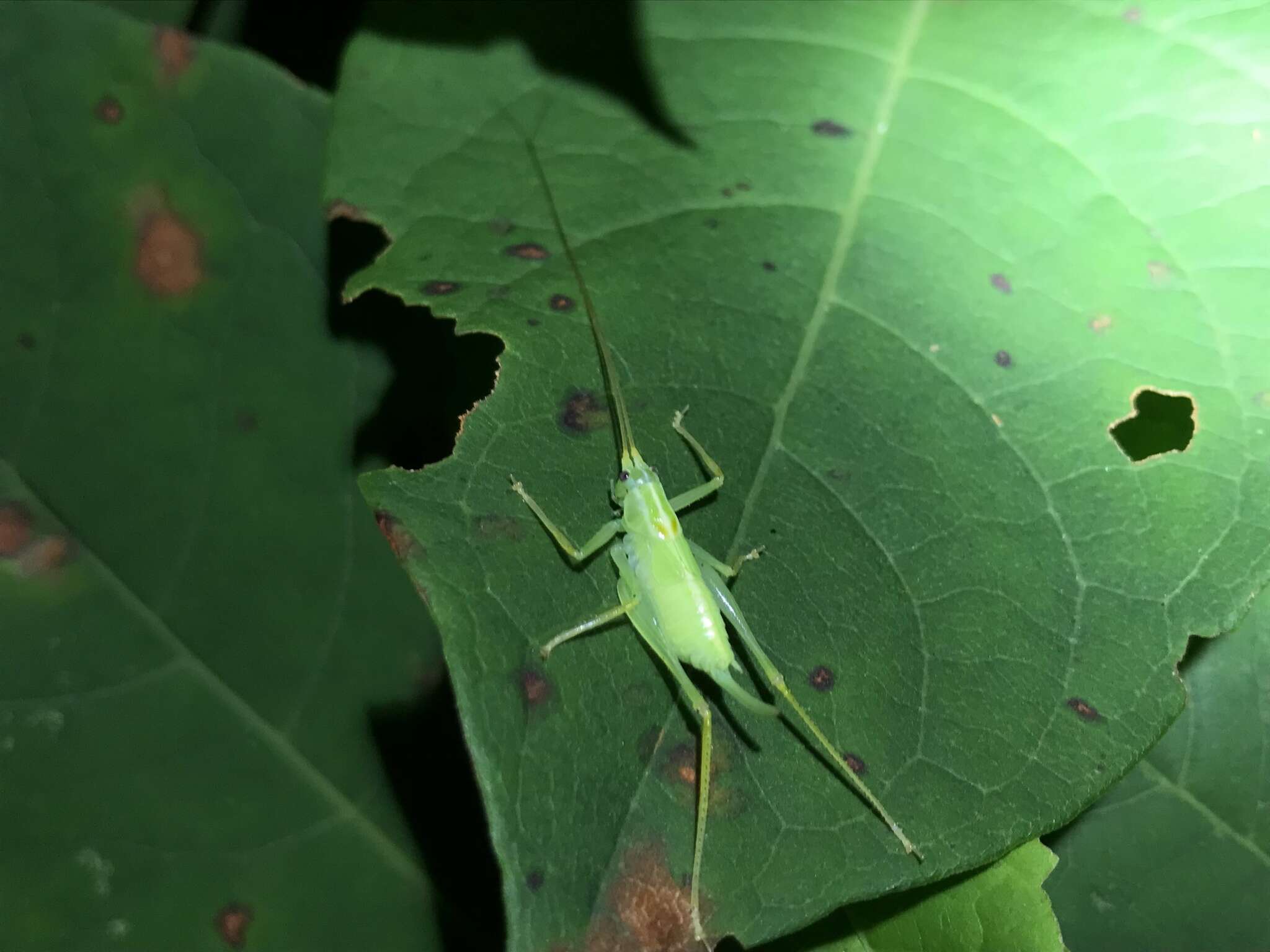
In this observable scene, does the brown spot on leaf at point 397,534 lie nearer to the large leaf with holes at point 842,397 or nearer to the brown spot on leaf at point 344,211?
the large leaf with holes at point 842,397

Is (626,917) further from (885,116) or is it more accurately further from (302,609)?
(885,116)

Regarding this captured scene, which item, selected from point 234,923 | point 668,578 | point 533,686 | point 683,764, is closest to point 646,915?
point 683,764

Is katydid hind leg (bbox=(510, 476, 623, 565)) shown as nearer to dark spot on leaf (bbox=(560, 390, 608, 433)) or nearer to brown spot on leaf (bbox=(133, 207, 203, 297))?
dark spot on leaf (bbox=(560, 390, 608, 433))

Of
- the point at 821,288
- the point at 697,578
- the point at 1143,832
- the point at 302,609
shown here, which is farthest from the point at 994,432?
the point at 302,609

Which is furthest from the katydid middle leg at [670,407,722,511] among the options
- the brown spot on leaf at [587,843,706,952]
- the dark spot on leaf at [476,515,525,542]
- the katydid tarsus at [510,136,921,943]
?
the brown spot on leaf at [587,843,706,952]

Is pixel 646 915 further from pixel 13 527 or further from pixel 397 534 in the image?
pixel 13 527
